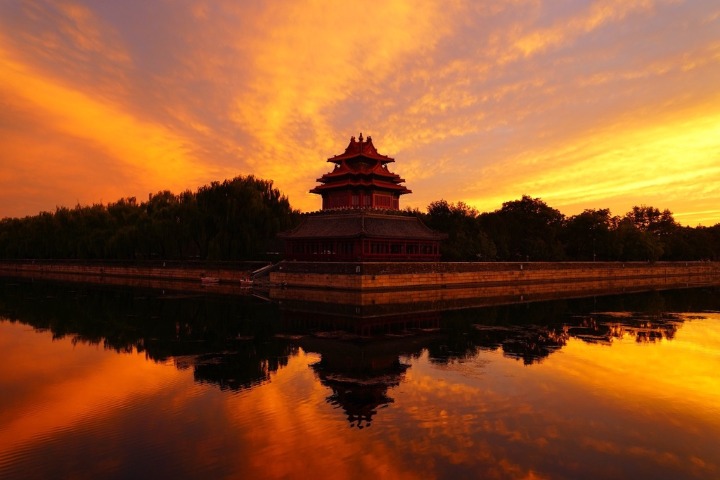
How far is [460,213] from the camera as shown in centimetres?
6119

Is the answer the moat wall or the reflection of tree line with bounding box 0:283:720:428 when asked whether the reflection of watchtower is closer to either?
the reflection of tree line with bounding box 0:283:720:428

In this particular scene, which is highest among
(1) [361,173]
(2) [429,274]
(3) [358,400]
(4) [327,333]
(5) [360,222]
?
(1) [361,173]

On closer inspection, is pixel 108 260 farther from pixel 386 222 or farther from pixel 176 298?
pixel 386 222

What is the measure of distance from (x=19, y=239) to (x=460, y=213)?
73.4 m

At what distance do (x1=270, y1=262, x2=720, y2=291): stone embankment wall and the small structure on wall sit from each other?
363 cm

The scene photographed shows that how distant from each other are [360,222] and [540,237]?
38134mm

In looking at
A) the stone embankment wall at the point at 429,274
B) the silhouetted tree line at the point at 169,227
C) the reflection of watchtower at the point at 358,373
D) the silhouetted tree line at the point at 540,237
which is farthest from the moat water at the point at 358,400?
the silhouetted tree line at the point at 540,237

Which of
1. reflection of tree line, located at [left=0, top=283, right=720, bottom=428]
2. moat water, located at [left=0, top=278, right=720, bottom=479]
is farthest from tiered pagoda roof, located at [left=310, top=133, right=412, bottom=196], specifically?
moat water, located at [left=0, top=278, right=720, bottom=479]

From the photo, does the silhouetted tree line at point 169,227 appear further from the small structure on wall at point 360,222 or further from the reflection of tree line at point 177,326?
the reflection of tree line at point 177,326

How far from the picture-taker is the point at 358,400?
1322 centimetres

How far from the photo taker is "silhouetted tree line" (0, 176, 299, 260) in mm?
54438

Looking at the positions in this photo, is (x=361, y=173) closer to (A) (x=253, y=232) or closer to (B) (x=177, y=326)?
(A) (x=253, y=232)

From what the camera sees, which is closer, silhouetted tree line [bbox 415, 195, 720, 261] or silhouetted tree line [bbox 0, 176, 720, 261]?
silhouetted tree line [bbox 0, 176, 720, 261]

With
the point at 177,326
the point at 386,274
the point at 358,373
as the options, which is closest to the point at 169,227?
the point at 386,274
